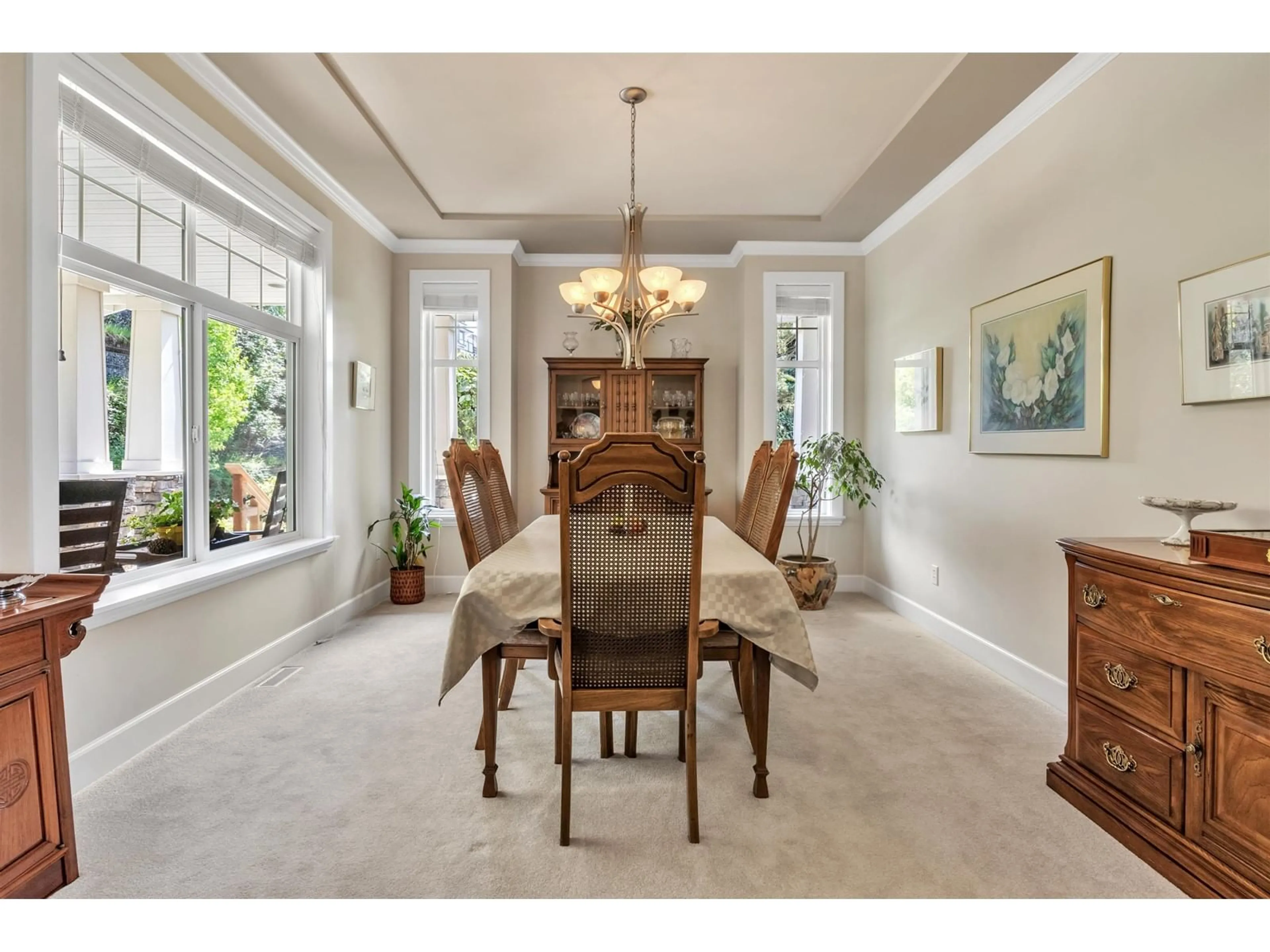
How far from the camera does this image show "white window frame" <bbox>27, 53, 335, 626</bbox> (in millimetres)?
1796

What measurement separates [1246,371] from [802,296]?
127 inches

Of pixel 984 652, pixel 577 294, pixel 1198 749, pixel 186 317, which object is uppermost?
pixel 577 294

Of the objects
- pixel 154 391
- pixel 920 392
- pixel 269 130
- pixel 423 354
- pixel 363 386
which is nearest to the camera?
pixel 154 391

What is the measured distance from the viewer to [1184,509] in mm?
1707

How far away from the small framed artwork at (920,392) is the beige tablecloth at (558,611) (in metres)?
2.26

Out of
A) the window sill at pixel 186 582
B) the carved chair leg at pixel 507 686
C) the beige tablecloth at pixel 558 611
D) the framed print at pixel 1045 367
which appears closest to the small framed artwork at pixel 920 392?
the framed print at pixel 1045 367

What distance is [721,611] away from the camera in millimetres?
1872

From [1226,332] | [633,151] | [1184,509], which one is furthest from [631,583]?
[633,151]

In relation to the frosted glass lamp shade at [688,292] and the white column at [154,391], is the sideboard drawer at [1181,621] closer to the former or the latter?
the frosted glass lamp shade at [688,292]

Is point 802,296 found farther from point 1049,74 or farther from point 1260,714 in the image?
point 1260,714

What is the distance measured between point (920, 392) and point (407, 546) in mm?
3815

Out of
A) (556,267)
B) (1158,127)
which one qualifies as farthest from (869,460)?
(556,267)

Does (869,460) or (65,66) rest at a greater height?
(65,66)

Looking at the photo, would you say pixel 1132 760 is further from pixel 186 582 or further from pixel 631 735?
pixel 186 582
